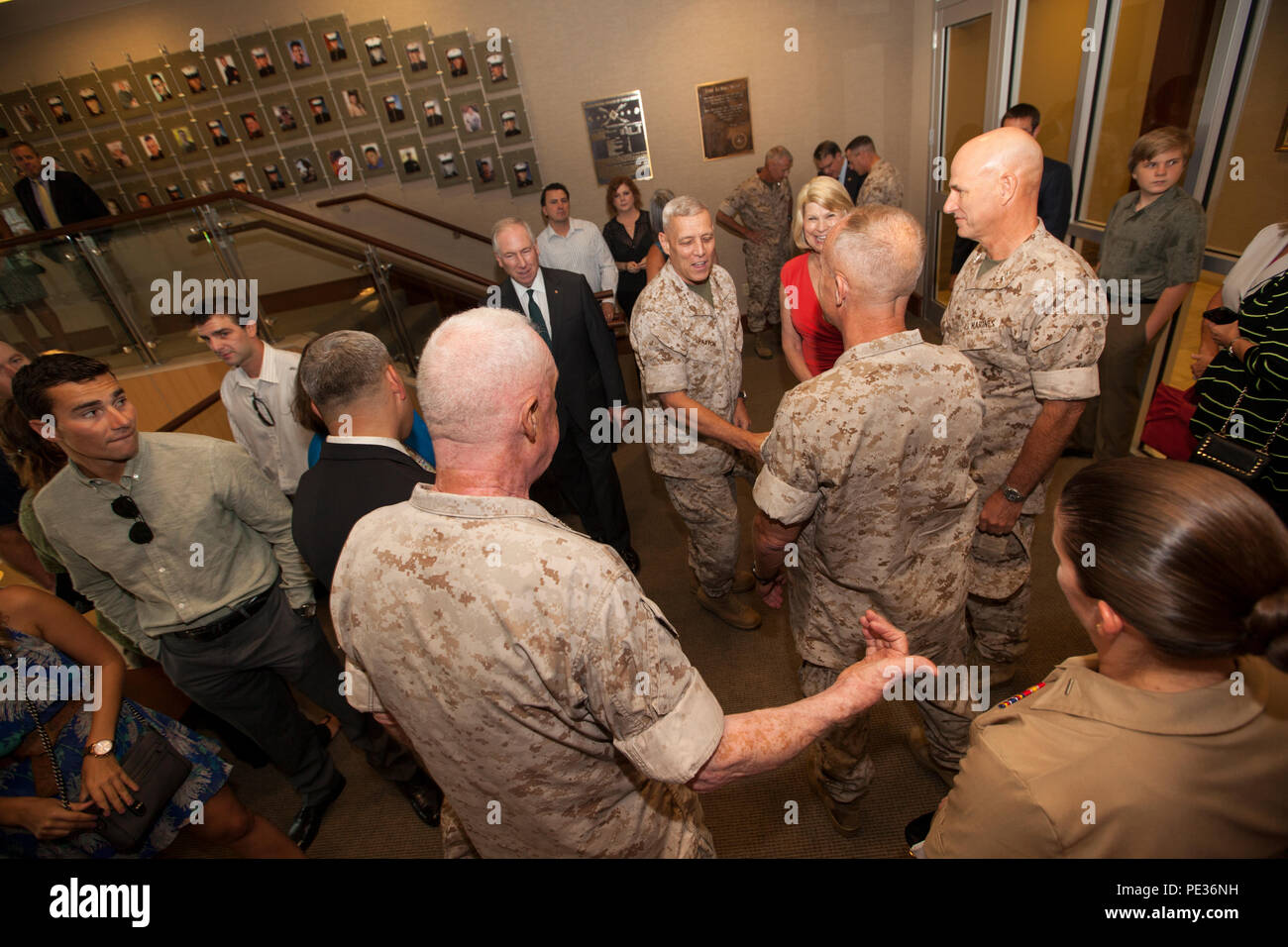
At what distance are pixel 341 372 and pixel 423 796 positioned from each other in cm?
178

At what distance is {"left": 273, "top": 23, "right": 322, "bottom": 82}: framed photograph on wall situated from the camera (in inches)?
209

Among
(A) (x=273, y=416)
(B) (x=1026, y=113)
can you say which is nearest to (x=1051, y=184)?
(B) (x=1026, y=113)

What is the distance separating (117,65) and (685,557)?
7.09 meters

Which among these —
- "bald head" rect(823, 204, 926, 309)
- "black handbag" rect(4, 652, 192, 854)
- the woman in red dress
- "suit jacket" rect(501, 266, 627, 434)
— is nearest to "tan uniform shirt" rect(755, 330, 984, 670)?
"bald head" rect(823, 204, 926, 309)

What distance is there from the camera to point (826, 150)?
535cm

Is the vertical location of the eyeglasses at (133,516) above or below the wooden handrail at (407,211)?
below

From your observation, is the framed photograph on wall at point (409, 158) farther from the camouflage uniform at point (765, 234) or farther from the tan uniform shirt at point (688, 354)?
the tan uniform shirt at point (688, 354)

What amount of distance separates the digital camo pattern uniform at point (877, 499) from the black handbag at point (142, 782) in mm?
1797

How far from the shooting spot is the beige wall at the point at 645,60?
17.2 feet

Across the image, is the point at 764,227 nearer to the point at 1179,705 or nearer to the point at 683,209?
the point at 683,209

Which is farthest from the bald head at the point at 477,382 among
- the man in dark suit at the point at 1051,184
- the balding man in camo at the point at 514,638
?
the man in dark suit at the point at 1051,184

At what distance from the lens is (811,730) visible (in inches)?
40.1

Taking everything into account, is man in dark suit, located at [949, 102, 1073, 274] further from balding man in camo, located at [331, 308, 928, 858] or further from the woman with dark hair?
balding man in camo, located at [331, 308, 928, 858]
